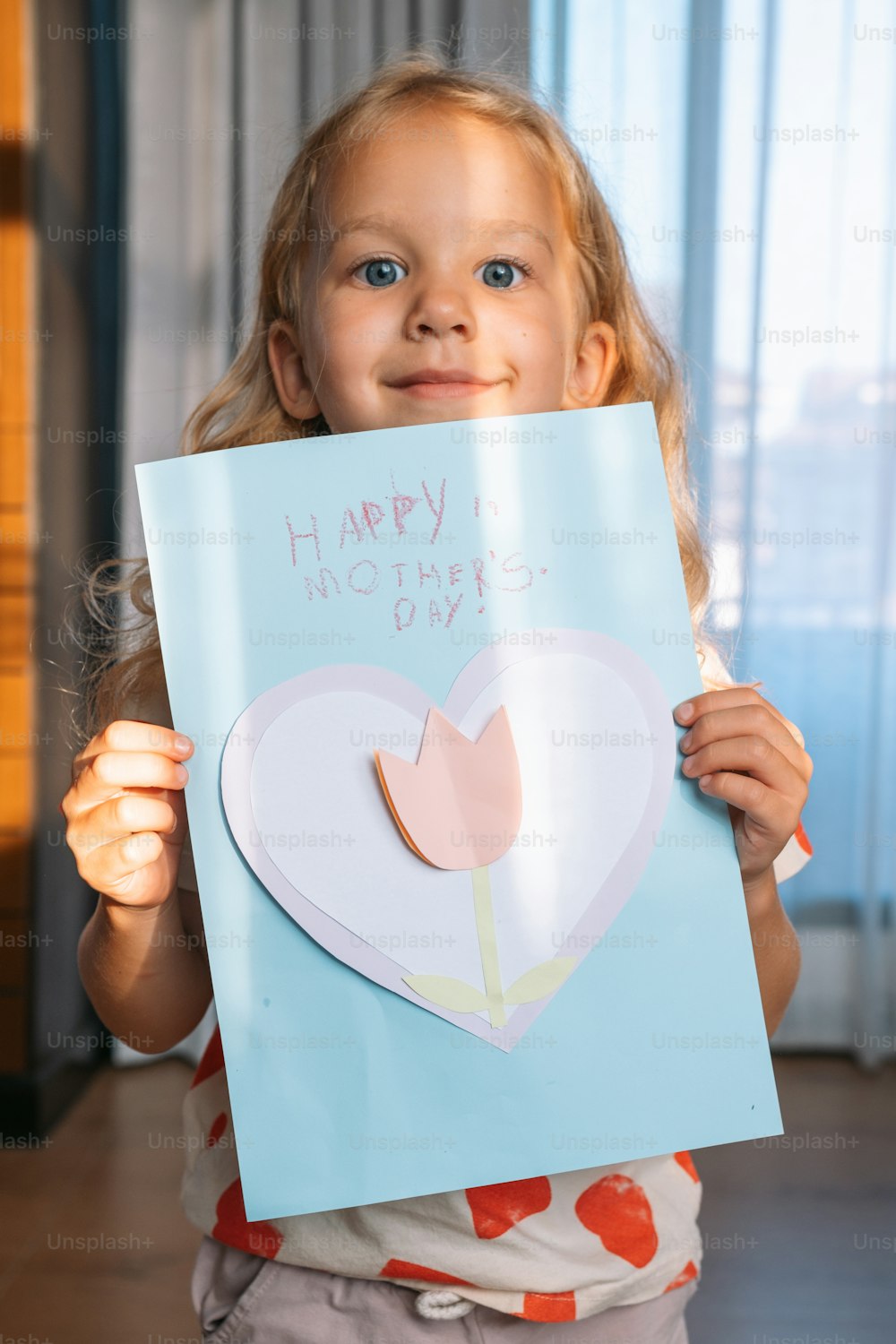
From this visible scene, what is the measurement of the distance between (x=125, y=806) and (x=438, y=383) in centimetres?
31

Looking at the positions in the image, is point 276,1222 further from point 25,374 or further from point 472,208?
point 25,374

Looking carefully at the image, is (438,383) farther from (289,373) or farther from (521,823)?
(521,823)

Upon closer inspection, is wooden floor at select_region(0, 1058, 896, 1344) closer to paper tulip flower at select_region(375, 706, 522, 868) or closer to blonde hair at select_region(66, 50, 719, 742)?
blonde hair at select_region(66, 50, 719, 742)

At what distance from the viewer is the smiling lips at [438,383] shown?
70 centimetres

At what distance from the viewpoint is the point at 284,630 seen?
2.00ft

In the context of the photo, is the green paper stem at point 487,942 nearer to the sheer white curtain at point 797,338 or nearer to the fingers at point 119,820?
the fingers at point 119,820

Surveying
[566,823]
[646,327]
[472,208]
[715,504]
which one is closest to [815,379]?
[715,504]

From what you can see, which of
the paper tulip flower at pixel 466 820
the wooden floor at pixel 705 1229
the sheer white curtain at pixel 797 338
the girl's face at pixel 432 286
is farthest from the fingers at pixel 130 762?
the sheer white curtain at pixel 797 338

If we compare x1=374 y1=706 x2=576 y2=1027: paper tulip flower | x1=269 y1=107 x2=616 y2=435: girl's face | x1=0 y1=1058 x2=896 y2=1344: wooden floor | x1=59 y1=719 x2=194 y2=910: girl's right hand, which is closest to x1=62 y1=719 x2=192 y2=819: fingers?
x1=59 y1=719 x2=194 y2=910: girl's right hand

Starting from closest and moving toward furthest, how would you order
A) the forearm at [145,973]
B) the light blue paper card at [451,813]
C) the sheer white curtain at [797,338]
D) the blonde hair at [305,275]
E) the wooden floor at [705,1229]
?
the light blue paper card at [451,813] → the forearm at [145,973] → the blonde hair at [305,275] → the wooden floor at [705,1229] → the sheer white curtain at [797,338]

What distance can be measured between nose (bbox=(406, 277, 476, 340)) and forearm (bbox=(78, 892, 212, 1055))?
379 millimetres

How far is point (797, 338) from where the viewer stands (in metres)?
2.22

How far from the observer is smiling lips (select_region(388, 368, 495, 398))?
70 cm

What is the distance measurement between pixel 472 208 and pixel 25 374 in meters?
1.37
